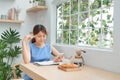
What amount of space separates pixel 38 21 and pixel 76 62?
2.23m

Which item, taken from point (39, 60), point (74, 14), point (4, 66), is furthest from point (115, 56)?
point (4, 66)

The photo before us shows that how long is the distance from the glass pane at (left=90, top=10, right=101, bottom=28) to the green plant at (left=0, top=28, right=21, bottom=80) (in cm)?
179

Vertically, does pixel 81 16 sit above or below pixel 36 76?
above

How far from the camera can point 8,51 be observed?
4.13m

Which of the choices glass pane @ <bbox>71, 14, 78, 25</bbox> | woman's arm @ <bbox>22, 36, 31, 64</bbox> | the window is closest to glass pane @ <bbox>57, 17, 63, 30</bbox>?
the window

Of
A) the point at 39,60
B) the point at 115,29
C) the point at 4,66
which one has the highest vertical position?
the point at 115,29

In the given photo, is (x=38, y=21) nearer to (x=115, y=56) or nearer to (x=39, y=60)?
(x=39, y=60)

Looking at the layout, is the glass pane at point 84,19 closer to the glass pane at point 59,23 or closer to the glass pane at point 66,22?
the glass pane at point 66,22

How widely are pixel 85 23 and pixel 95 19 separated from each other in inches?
10.9

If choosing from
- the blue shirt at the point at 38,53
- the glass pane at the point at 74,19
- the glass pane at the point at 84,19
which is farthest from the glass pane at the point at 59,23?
the blue shirt at the point at 38,53

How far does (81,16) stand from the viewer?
3164 millimetres

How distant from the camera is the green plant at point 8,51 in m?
3.96

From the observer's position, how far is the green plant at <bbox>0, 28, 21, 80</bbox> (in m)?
3.96

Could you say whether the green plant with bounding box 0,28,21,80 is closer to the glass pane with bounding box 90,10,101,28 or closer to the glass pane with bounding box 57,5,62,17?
the glass pane with bounding box 57,5,62,17
